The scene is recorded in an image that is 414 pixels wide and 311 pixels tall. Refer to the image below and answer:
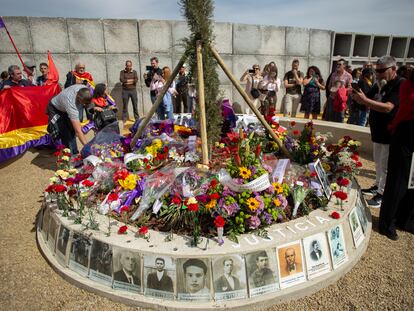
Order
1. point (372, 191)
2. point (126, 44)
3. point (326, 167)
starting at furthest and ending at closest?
1. point (126, 44)
2. point (372, 191)
3. point (326, 167)

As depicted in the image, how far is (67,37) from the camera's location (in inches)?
340

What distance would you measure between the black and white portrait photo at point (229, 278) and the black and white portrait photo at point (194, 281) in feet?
0.22

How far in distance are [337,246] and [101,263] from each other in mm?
2119

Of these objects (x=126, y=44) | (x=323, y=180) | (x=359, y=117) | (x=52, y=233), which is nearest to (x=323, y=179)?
(x=323, y=180)

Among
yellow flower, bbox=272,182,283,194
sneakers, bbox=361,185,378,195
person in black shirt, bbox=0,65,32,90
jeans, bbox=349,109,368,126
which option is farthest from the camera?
jeans, bbox=349,109,368,126

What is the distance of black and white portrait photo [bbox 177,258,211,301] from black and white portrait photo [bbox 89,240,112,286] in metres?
0.63

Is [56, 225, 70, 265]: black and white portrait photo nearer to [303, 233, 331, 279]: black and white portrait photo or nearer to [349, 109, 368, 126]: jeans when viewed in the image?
[303, 233, 331, 279]: black and white portrait photo

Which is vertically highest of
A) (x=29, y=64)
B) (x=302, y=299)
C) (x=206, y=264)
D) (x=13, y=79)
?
(x=29, y=64)

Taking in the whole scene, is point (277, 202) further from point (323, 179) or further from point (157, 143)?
point (157, 143)

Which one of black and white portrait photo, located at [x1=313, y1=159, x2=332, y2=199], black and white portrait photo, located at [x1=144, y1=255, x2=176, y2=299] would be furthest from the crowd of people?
black and white portrait photo, located at [x1=144, y1=255, x2=176, y2=299]

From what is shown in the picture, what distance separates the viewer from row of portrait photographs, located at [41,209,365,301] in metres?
2.47

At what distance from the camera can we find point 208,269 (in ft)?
Answer: 8.11

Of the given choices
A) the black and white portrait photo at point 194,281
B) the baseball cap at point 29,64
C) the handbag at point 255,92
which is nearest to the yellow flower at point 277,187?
the black and white portrait photo at point 194,281

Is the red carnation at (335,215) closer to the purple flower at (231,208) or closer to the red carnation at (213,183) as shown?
the purple flower at (231,208)
